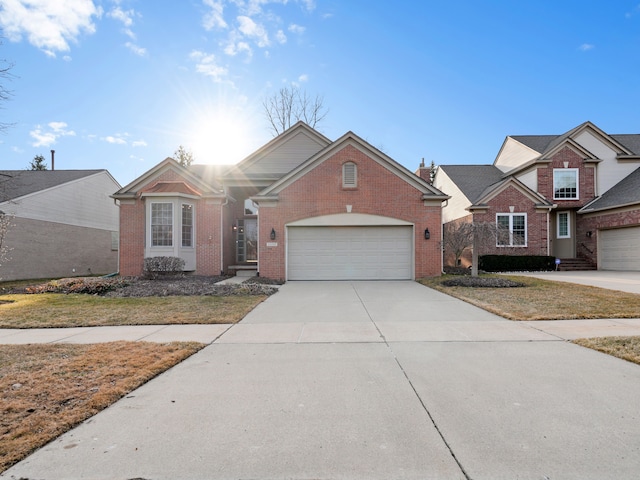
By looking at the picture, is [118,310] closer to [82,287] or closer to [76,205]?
[82,287]

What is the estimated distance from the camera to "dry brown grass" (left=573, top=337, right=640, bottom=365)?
4.48m

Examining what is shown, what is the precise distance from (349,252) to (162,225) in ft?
27.4

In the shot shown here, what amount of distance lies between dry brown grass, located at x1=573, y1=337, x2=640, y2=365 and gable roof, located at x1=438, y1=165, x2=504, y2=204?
1581 centimetres

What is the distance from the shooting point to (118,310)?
8.02 m

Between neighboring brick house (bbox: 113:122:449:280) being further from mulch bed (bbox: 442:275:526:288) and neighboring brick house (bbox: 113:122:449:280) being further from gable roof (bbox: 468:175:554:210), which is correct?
gable roof (bbox: 468:175:554:210)

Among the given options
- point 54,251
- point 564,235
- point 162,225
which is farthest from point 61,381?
point 564,235

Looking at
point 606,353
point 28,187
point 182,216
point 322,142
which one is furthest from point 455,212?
point 28,187

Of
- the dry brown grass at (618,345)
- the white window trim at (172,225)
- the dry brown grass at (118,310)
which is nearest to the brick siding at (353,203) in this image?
the white window trim at (172,225)

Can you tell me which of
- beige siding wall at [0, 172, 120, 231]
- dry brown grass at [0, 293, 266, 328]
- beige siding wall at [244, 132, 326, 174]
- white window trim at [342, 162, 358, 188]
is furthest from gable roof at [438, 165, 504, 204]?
beige siding wall at [0, 172, 120, 231]

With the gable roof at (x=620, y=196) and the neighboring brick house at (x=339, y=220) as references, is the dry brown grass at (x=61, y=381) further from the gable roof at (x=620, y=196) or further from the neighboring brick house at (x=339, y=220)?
the gable roof at (x=620, y=196)

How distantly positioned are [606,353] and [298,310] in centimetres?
561

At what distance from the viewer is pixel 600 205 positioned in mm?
19281

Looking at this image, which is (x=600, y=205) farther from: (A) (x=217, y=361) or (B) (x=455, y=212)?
(A) (x=217, y=361)

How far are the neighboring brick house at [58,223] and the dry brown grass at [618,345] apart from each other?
65.5 ft
